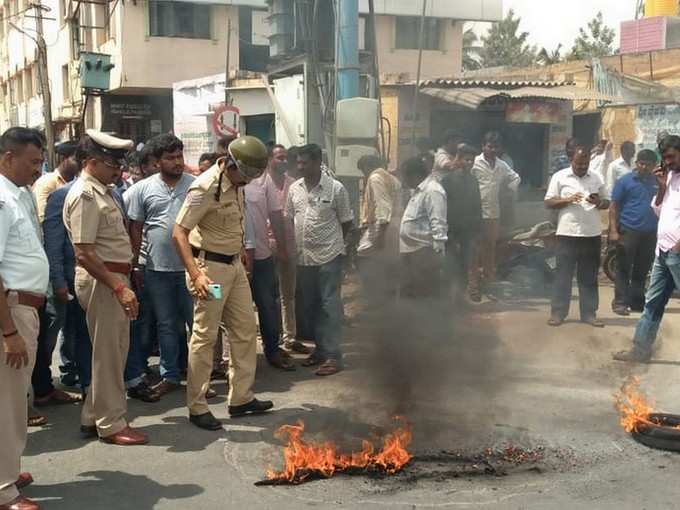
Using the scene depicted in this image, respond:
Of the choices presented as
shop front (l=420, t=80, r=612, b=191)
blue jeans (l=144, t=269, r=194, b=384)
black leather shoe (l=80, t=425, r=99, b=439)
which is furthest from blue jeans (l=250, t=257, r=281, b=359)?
shop front (l=420, t=80, r=612, b=191)

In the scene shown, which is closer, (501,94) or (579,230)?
(579,230)

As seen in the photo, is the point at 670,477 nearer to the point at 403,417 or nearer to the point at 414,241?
the point at 403,417

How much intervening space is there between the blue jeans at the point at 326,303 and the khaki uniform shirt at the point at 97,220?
2074 mm

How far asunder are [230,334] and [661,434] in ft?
9.04

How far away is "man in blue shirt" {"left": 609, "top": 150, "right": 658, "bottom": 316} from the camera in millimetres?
8273

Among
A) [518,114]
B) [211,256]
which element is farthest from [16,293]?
[518,114]

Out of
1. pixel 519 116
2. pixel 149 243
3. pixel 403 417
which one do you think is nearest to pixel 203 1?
pixel 519 116

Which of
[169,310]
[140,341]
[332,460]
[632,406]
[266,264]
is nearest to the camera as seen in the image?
[332,460]

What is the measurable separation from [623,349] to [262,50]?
18.1m

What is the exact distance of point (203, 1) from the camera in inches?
950

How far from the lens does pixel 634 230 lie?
27.3ft

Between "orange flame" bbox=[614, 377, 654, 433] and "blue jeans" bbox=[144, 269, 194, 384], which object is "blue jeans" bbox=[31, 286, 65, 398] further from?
"orange flame" bbox=[614, 377, 654, 433]

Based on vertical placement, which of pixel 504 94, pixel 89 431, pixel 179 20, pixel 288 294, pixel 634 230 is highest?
pixel 179 20

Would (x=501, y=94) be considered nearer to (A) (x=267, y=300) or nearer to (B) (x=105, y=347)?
(A) (x=267, y=300)
